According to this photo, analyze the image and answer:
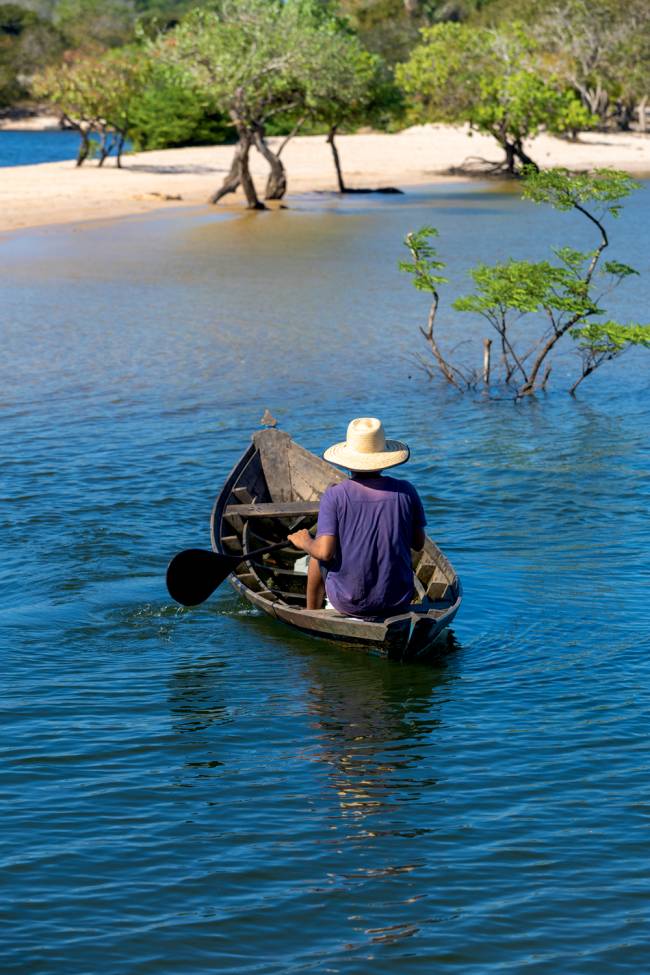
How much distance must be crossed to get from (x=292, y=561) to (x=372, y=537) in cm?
278

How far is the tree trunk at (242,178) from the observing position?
1608 inches

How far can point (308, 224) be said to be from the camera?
39.4 metres

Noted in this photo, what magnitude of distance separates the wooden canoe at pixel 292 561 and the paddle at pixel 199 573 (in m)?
0.24

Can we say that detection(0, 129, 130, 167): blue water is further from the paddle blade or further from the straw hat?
the straw hat

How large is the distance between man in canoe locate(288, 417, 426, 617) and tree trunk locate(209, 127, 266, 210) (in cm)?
3331

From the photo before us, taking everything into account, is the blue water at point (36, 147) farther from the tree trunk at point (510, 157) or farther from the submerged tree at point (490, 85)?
the tree trunk at point (510, 157)

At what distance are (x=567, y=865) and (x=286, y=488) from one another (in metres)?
6.29

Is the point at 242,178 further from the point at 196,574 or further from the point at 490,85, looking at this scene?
the point at 196,574

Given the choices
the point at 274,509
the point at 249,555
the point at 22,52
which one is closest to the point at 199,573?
the point at 249,555

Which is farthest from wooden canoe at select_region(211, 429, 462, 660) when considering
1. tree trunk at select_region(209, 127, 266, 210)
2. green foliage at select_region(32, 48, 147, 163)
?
green foliage at select_region(32, 48, 147, 163)

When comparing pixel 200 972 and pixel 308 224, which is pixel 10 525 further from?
pixel 308 224

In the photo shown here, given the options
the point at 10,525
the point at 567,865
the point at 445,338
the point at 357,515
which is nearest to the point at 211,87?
the point at 445,338

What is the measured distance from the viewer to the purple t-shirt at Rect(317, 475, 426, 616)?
28.8ft

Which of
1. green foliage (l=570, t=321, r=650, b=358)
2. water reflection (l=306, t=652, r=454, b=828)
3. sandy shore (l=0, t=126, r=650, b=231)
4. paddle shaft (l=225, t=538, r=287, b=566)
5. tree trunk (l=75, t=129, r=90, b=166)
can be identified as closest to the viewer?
water reflection (l=306, t=652, r=454, b=828)
